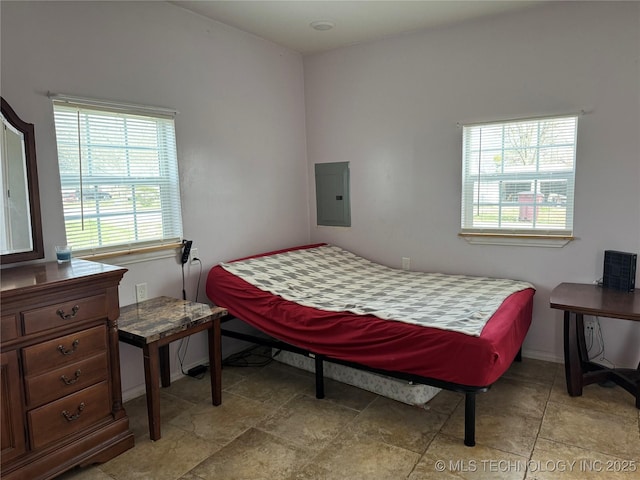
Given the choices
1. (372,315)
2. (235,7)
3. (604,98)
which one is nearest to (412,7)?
(235,7)

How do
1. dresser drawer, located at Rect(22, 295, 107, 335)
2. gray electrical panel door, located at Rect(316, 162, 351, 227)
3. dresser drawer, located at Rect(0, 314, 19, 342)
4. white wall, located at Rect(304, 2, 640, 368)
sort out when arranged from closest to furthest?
dresser drawer, located at Rect(0, 314, 19, 342)
dresser drawer, located at Rect(22, 295, 107, 335)
white wall, located at Rect(304, 2, 640, 368)
gray electrical panel door, located at Rect(316, 162, 351, 227)

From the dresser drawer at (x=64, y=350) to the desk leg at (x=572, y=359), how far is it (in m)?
2.67

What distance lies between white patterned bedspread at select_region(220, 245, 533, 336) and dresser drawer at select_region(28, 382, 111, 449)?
1189 millimetres

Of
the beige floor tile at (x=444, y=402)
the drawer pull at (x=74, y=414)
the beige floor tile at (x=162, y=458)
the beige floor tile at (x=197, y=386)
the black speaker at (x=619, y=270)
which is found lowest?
the beige floor tile at (x=162, y=458)

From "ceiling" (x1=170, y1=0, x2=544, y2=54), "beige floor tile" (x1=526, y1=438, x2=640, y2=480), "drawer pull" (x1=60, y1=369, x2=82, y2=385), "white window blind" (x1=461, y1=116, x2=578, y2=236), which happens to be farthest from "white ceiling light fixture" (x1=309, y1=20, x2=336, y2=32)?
"beige floor tile" (x1=526, y1=438, x2=640, y2=480)

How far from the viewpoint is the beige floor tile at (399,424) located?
2.37 metres

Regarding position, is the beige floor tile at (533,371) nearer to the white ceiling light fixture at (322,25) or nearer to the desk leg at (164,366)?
the desk leg at (164,366)

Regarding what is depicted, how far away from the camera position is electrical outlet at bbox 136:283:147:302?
2.93 m

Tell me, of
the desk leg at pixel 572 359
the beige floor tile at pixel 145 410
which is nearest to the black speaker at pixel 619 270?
the desk leg at pixel 572 359

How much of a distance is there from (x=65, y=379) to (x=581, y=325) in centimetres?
301

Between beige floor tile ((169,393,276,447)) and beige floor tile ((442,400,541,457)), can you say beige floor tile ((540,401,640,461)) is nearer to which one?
beige floor tile ((442,400,541,457))

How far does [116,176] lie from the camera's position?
9.26 feet

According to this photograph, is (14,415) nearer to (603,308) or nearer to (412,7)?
(603,308)

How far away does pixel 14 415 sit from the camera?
1.88m
